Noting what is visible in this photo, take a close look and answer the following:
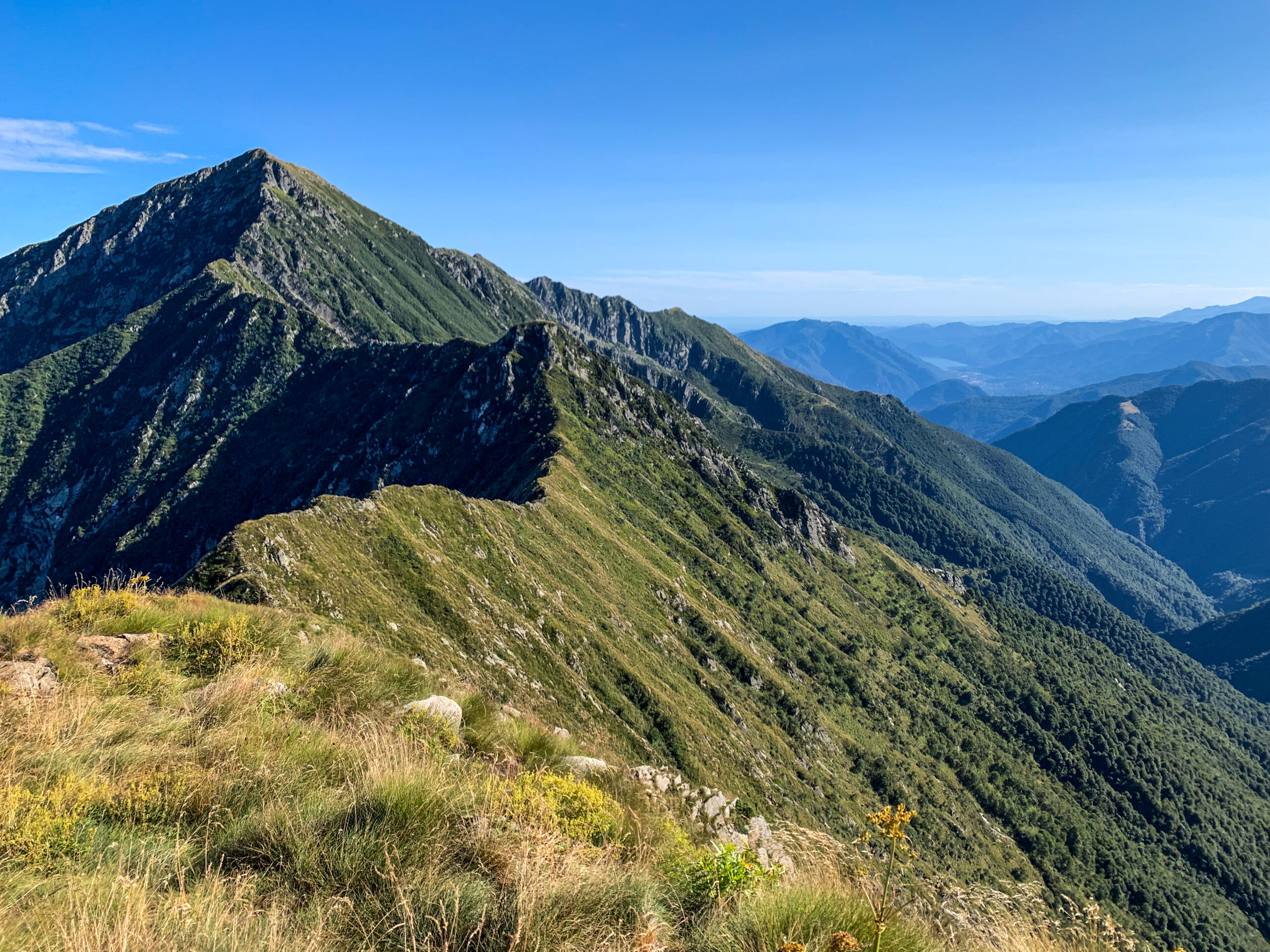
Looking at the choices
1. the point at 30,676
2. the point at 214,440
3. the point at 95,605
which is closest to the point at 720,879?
the point at 30,676

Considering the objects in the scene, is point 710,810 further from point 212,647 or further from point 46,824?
point 46,824

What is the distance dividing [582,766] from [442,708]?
2.71m

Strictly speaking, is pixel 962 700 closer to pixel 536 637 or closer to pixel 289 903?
pixel 536 637

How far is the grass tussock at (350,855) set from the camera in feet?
16.2

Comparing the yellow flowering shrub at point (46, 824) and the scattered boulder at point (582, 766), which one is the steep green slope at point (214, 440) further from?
the yellow flowering shrub at point (46, 824)

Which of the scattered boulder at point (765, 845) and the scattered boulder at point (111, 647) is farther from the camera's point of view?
the scattered boulder at point (111, 647)

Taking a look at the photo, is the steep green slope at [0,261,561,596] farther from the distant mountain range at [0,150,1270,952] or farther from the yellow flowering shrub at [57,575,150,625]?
the yellow flowering shrub at [57,575,150,625]

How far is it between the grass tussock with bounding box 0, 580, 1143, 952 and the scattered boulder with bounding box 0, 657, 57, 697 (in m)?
0.21

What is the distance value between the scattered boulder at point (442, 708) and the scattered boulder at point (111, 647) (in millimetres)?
4730

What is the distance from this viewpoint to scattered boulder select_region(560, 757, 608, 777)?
9703mm

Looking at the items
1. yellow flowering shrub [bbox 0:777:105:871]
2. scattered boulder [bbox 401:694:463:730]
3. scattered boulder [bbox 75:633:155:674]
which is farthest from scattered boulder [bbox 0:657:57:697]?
scattered boulder [bbox 401:694:463:730]

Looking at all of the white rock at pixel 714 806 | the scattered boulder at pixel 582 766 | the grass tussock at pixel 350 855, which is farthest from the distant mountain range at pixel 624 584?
the grass tussock at pixel 350 855

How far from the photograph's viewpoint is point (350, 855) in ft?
18.4

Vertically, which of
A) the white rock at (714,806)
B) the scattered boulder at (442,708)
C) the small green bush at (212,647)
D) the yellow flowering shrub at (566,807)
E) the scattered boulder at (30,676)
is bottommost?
the white rock at (714,806)
